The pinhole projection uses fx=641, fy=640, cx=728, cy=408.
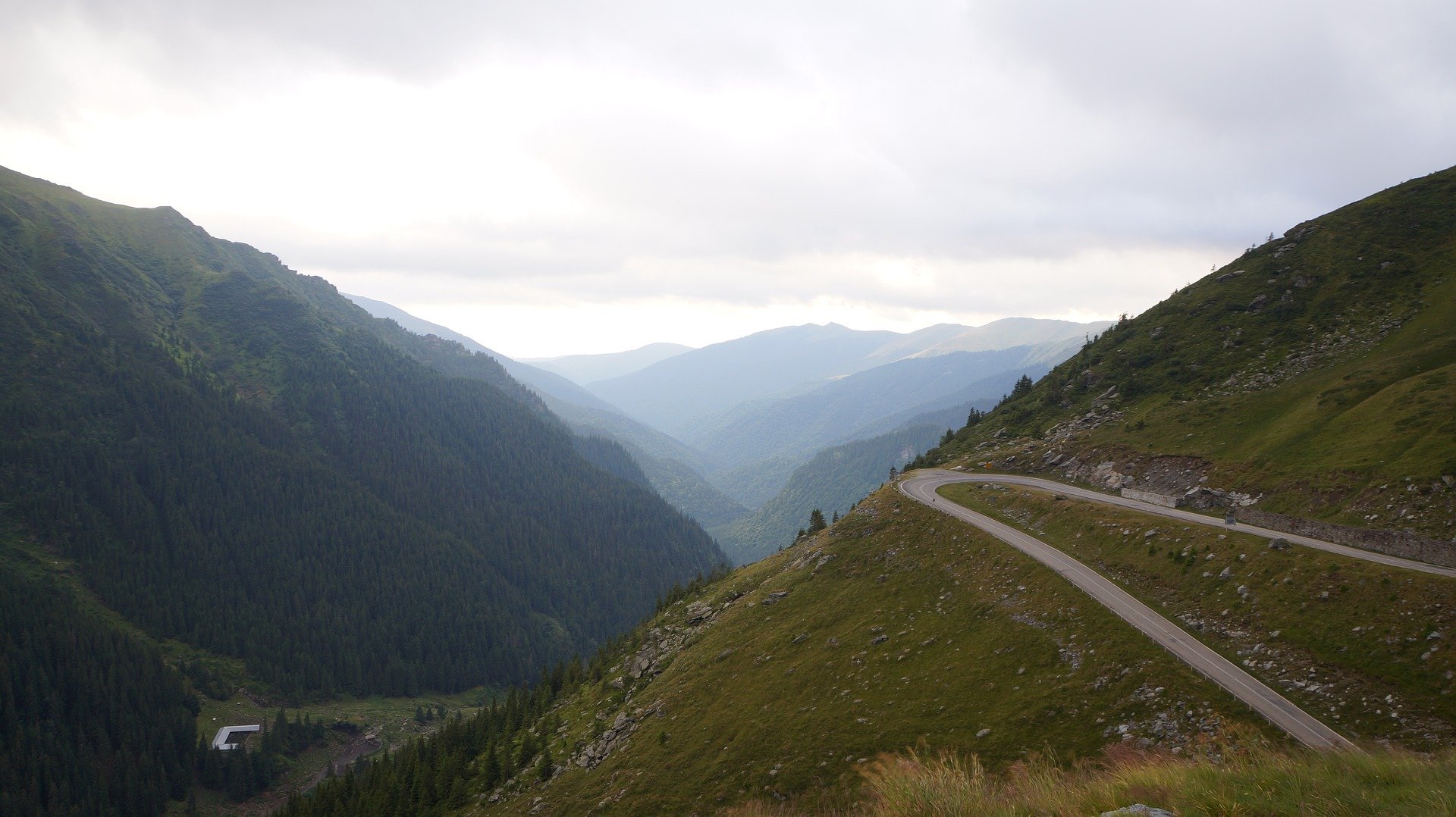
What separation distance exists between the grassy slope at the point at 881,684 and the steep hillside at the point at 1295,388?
869 inches

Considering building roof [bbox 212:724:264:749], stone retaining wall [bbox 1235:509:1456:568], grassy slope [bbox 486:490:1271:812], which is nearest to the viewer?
grassy slope [bbox 486:490:1271:812]

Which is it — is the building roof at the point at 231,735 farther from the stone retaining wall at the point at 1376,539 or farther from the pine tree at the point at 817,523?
the stone retaining wall at the point at 1376,539

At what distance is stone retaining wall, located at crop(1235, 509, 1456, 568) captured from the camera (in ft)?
116

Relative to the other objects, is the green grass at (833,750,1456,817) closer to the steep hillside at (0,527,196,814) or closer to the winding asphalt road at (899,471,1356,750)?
the winding asphalt road at (899,471,1356,750)

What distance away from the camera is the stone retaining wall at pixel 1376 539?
35.5m

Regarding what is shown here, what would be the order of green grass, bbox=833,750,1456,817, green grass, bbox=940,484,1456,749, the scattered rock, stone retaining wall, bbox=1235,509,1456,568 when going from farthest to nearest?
stone retaining wall, bbox=1235,509,1456,568 → green grass, bbox=940,484,1456,749 → the scattered rock → green grass, bbox=833,750,1456,817

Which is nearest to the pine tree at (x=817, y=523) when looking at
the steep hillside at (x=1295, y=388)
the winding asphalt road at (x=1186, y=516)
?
the winding asphalt road at (x=1186, y=516)

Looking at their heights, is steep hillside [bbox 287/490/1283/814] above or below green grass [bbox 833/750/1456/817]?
below

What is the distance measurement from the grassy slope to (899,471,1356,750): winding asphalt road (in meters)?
1.09

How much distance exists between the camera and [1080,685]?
104ft

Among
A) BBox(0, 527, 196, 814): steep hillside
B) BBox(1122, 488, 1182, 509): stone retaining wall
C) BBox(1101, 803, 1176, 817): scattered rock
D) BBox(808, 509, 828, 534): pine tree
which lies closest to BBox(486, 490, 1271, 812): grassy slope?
BBox(1101, 803, 1176, 817): scattered rock

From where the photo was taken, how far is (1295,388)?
64.4 m

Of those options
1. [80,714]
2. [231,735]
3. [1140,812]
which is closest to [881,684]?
[1140,812]

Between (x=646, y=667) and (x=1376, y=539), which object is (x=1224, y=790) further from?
(x=646, y=667)
